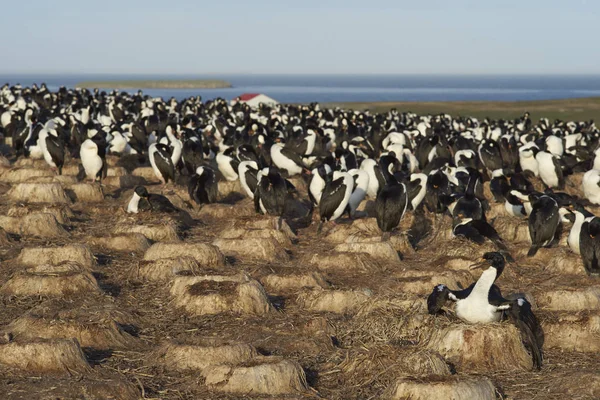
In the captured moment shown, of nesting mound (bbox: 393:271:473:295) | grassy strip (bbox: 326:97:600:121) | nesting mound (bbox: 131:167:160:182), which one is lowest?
grassy strip (bbox: 326:97:600:121)

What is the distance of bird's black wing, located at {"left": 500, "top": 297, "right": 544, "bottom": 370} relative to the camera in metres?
9.81

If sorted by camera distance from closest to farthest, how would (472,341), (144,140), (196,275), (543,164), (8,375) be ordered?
(8,375), (472,341), (196,275), (543,164), (144,140)

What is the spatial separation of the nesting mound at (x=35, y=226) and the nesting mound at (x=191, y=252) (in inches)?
113

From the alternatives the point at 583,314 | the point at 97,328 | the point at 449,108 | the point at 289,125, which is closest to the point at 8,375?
the point at 97,328

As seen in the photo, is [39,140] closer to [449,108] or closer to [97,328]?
[97,328]

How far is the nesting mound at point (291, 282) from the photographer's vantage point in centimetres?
1295

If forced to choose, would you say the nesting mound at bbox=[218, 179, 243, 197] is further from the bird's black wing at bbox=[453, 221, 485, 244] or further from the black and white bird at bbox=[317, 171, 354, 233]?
the bird's black wing at bbox=[453, 221, 485, 244]

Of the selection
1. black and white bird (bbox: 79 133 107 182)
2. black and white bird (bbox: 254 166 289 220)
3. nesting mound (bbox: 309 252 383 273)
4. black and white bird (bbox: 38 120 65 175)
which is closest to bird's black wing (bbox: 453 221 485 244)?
nesting mound (bbox: 309 252 383 273)

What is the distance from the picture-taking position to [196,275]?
40.5ft

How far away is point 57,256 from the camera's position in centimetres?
1370

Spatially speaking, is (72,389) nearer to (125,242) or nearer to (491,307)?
(491,307)

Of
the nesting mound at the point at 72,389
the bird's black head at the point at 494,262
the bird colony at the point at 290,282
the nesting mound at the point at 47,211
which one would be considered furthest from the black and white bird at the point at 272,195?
the nesting mound at the point at 72,389

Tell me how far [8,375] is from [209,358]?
1.82 metres

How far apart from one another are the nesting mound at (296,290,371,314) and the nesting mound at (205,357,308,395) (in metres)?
3.05
